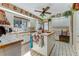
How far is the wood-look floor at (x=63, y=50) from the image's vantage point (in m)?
2.43

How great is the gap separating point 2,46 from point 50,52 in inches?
38.2

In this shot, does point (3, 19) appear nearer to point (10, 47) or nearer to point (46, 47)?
point (10, 47)

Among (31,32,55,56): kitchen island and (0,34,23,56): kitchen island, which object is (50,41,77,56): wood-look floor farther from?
(0,34,23,56): kitchen island

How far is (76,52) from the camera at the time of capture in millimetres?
2465

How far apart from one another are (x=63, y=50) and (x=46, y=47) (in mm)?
350

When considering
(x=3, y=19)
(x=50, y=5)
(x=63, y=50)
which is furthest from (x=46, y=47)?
(x=3, y=19)

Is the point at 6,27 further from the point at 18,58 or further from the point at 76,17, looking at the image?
the point at 76,17

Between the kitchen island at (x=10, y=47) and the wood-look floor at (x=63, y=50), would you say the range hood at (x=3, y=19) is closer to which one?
the kitchen island at (x=10, y=47)

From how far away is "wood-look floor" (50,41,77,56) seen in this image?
7.97ft

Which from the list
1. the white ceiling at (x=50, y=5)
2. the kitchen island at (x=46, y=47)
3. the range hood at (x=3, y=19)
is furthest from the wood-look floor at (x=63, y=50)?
the range hood at (x=3, y=19)

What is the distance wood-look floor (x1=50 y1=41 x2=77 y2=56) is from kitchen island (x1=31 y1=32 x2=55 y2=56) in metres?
0.10

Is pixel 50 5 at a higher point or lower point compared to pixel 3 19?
higher

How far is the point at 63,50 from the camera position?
8.00 feet

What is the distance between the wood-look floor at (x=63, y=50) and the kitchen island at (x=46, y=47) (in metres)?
0.10
